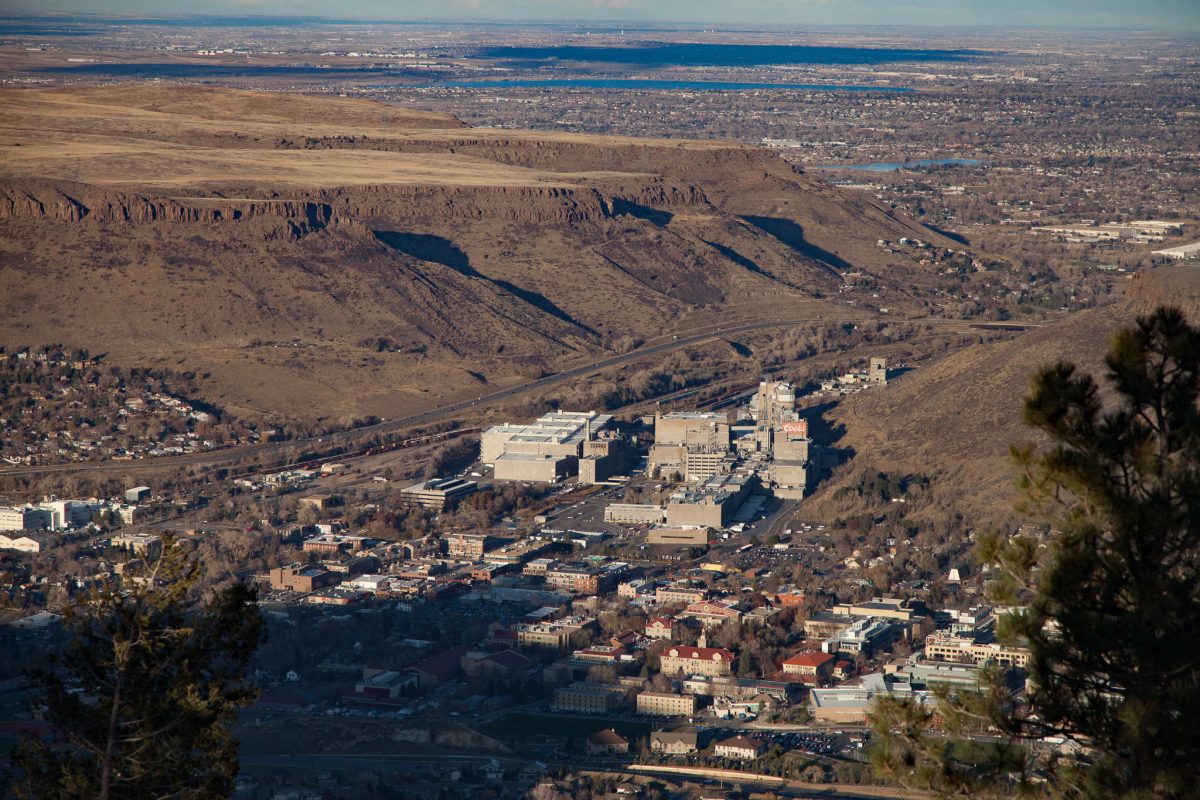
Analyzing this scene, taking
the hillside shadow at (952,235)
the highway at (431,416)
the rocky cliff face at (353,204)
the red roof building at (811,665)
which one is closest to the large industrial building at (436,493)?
the highway at (431,416)

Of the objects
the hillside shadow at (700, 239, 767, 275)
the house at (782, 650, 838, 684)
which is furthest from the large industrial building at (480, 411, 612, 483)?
the hillside shadow at (700, 239, 767, 275)

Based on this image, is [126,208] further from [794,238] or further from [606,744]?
→ [606,744]

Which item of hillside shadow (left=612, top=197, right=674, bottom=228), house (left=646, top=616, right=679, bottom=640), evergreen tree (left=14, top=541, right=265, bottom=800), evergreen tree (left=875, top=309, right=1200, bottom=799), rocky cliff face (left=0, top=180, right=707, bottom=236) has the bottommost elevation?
house (left=646, top=616, right=679, bottom=640)

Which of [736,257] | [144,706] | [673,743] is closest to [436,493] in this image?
[673,743]

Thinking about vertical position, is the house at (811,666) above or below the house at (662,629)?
above

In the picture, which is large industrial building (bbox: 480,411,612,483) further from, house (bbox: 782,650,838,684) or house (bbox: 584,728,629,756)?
house (bbox: 584,728,629,756)

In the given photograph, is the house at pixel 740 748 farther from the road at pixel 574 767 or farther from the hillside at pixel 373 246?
the hillside at pixel 373 246

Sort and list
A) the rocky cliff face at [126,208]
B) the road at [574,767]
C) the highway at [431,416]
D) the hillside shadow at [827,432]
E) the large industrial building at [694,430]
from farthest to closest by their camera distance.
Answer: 1. the rocky cliff face at [126,208]
2. the large industrial building at [694,430]
3. the hillside shadow at [827,432]
4. the highway at [431,416]
5. the road at [574,767]
